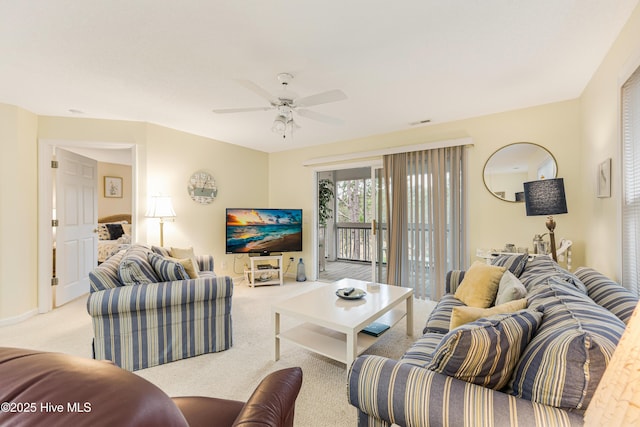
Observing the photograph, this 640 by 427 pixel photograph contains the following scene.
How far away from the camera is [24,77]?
238 centimetres

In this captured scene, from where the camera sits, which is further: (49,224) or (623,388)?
(49,224)

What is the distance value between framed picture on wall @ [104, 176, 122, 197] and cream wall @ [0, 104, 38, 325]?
10.2 feet

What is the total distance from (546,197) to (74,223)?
566 cm

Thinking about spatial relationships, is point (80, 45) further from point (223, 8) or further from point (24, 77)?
point (223, 8)

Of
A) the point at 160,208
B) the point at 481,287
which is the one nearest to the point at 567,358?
the point at 481,287

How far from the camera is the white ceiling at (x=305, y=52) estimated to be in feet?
5.29

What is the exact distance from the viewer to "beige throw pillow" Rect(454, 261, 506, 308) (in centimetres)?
202

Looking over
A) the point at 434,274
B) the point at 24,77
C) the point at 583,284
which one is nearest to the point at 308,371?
the point at 583,284

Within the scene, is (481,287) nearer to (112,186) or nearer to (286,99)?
(286,99)

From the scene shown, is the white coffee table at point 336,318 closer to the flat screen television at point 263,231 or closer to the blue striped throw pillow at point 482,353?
the blue striped throw pillow at point 482,353

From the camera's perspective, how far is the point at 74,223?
3.77 metres

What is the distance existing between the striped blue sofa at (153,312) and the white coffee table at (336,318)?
55 cm

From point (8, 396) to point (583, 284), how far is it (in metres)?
2.53

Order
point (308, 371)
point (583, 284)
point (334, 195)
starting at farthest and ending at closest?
point (334, 195) < point (308, 371) < point (583, 284)
